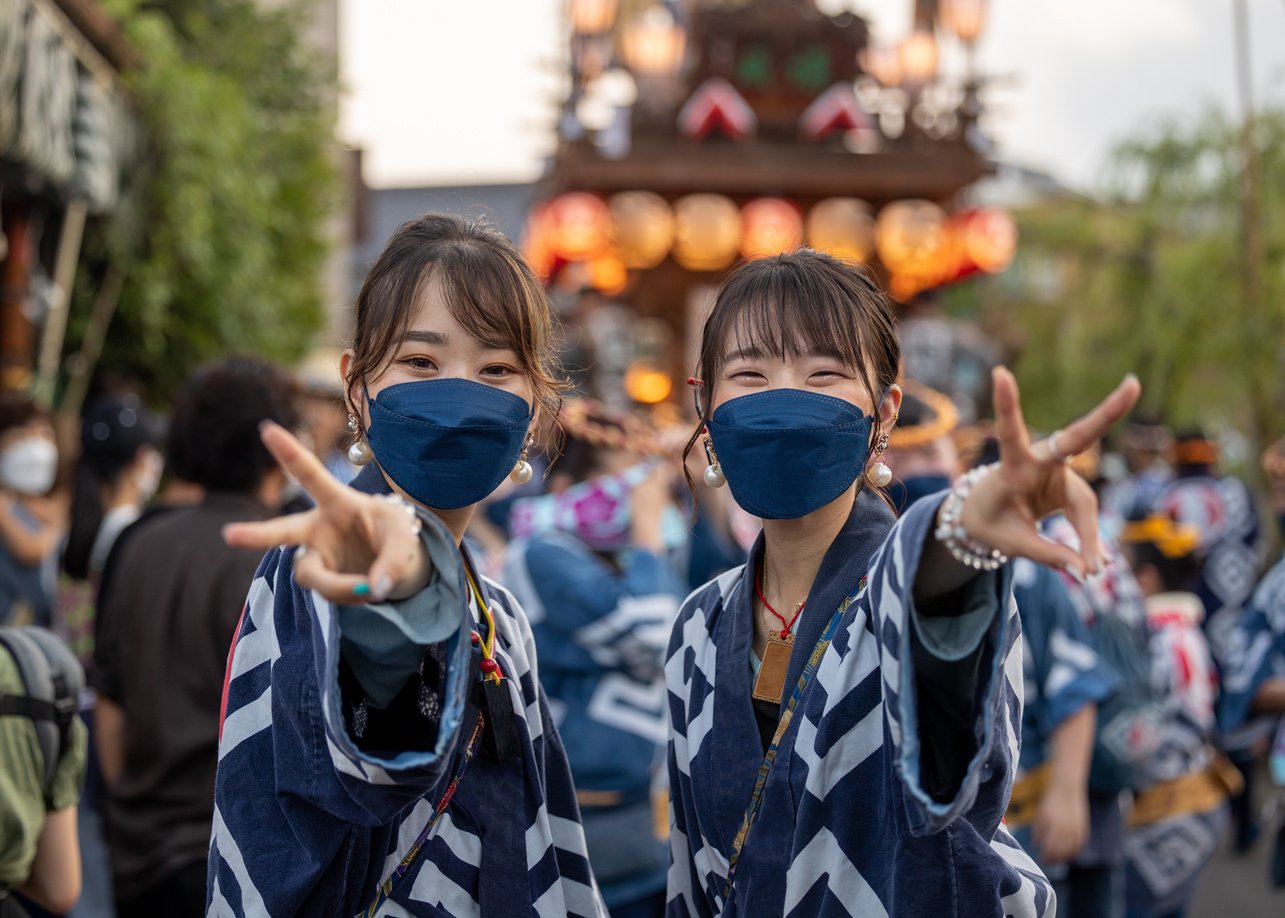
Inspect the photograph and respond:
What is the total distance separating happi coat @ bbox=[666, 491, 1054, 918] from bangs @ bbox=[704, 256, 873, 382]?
0.98 feet

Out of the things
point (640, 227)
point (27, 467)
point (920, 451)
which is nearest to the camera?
point (920, 451)

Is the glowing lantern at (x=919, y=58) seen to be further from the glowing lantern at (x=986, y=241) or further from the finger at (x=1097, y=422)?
the finger at (x=1097, y=422)

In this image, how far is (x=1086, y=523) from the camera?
1.54m

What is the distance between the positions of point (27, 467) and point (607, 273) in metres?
11.2

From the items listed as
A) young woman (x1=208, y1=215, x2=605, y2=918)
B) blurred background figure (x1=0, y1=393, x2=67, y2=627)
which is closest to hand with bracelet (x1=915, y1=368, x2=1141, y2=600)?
young woman (x1=208, y1=215, x2=605, y2=918)

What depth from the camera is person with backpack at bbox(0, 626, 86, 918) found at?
2418 millimetres

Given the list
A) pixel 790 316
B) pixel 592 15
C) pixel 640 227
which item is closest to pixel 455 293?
pixel 790 316

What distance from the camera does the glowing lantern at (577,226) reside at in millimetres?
14703

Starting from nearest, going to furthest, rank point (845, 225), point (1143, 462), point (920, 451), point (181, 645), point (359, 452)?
point (359, 452) → point (181, 645) → point (920, 451) → point (1143, 462) → point (845, 225)

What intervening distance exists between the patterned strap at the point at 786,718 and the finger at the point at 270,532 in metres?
0.88

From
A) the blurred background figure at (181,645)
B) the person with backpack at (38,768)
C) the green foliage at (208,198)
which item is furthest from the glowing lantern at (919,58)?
the person with backpack at (38,768)

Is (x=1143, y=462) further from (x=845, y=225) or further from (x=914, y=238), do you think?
(x=845, y=225)

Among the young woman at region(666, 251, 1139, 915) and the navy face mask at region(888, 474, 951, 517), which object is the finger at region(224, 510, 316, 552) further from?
the navy face mask at region(888, 474, 951, 517)

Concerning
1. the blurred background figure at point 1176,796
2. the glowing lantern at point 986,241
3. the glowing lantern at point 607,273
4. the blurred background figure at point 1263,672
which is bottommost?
the blurred background figure at point 1176,796
